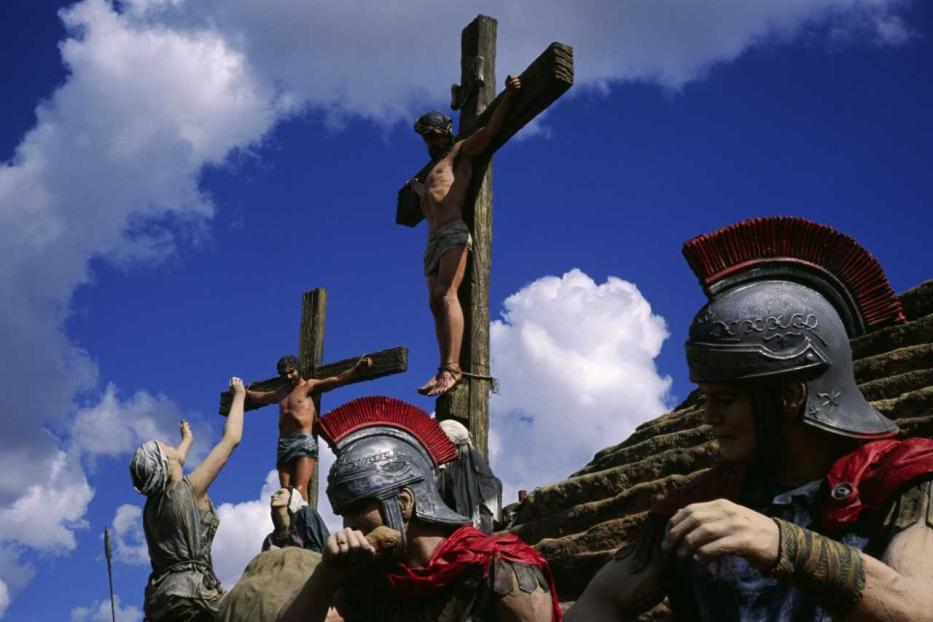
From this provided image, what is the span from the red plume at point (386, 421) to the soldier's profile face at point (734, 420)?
1906mm

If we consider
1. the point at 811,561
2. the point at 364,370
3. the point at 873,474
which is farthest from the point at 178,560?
the point at 811,561

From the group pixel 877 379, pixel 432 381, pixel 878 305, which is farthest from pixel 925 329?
pixel 878 305

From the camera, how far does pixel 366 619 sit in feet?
14.9

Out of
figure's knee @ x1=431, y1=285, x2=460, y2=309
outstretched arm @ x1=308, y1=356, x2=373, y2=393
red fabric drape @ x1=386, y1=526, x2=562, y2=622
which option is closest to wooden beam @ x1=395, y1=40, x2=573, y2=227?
figure's knee @ x1=431, y1=285, x2=460, y2=309

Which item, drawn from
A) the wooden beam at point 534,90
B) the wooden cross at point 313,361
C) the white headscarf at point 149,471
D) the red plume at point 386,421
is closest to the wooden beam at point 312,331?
the wooden cross at point 313,361

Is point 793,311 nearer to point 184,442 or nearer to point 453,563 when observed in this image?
point 453,563

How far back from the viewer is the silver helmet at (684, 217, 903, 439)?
115 inches

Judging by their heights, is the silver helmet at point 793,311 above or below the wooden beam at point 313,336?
below

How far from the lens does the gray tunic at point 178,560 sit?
665 cm

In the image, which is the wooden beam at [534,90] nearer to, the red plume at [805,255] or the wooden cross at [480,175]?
the wooden cross at [480,175]

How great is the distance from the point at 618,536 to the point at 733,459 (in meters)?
3.87

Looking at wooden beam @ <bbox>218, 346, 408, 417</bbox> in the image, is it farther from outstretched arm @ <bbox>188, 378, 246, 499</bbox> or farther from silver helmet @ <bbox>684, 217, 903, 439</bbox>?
silver helmet @ <bbox>684, 217, 903, 439</bbox>

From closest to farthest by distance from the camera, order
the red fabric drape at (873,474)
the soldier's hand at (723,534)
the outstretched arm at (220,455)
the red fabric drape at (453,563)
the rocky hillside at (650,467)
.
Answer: the soldier's hand at (723,534)
the red fabric drape at (873,474)
the red fabric drape at (453,563)
the rocky hillside at (650,467)
the outstretched arm at (220,455)

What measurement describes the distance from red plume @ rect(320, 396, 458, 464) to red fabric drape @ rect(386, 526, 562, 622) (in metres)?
0.49
